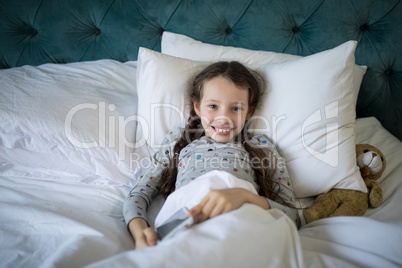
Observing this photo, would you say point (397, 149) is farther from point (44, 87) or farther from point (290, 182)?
point (44, 87)

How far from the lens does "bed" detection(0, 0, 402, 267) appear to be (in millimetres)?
615

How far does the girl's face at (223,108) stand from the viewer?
0.93 meters

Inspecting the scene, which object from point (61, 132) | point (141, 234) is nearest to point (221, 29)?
point (61, 132)

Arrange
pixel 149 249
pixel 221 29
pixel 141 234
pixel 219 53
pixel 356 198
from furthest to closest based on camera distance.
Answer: pixel 221 29 < pixel 219 53 < pixel 356 198 < pixel 141 234 < pixel 149 249

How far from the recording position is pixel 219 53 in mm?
1154

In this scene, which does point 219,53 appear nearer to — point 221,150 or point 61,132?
point 221,150

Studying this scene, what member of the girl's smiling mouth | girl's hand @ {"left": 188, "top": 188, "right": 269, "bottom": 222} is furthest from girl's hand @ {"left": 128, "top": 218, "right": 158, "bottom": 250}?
the girl's smiling mouth

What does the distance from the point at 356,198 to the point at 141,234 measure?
0.67m

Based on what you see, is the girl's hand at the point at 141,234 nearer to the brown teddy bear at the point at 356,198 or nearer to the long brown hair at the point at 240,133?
the long brown hair at the point at 240,133

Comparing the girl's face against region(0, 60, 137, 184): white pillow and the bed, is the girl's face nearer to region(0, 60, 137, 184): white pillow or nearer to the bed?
the bed

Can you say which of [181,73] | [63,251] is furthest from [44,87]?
[63,251]

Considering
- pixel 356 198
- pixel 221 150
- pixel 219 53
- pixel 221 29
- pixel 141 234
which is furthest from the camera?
pixel 221 29

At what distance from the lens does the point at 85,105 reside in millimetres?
1002

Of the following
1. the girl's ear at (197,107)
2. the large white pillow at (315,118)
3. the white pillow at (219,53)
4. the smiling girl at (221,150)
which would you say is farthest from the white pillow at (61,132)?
the large white pillow at (315,118)
